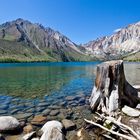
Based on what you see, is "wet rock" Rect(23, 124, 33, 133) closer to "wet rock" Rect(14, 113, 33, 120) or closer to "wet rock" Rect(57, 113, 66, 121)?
"wet rock" Rect(14, 113, 33, 120)

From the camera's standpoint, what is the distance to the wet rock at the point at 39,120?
18.4m

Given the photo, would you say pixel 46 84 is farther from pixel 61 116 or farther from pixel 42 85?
pixel 61 116

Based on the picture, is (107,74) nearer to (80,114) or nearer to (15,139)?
(80,114)

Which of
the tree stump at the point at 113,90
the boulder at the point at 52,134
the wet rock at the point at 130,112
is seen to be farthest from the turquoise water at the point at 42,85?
the boulder at the point at 52,134

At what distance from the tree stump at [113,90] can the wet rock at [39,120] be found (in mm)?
5117

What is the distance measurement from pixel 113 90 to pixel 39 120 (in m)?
7.16

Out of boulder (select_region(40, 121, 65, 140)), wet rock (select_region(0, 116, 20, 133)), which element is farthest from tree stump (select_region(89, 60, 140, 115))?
wet rock (select_region(0, 116, 20, 133))

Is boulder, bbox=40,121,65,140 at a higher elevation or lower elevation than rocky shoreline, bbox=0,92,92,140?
higher

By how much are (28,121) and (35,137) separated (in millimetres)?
4324

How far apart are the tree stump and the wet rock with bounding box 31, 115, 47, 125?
16.8ft

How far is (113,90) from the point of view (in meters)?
18.8

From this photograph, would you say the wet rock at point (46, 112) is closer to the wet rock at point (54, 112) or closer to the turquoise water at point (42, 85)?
the wet rock at point (54, 112)

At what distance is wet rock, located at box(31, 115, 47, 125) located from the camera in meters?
18.4

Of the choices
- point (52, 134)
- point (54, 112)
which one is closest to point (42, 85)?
point (54, 112)
